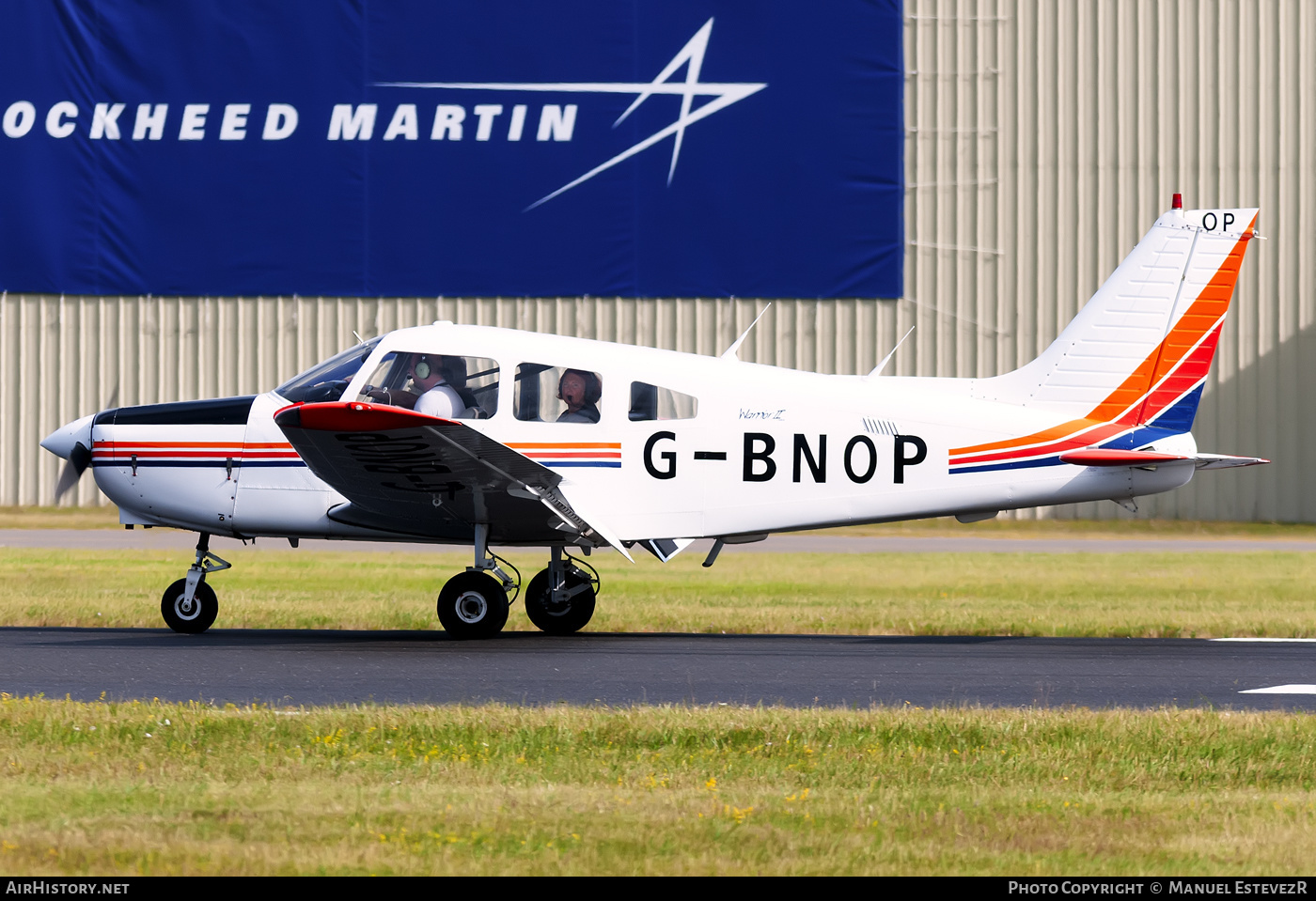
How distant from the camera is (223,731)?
26.7 feet

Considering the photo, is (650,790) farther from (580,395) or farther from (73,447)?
(73,447)

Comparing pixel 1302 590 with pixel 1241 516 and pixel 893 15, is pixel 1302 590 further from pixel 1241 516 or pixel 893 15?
pixel 893 15

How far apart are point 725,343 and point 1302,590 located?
12.4 metres

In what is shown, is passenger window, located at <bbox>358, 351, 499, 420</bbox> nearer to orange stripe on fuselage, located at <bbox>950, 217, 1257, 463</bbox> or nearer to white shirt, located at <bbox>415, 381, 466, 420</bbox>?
white shirt, located at <bbox>415, 381, 466, 420</bbox>

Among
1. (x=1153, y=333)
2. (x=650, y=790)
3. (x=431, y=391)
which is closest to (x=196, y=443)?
(x=431, y=391)

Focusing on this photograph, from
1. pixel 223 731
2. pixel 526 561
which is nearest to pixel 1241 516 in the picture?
pixel 526 561

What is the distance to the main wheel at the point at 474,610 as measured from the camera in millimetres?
13297

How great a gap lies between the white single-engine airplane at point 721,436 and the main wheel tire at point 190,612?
1.53ft

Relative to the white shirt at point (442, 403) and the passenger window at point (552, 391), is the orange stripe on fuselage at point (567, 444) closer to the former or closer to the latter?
the passenger window at point (552, 391)

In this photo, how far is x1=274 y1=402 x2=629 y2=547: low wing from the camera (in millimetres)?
11906

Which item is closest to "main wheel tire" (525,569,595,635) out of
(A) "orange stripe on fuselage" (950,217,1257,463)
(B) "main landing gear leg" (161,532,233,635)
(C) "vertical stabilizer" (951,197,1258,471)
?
(B) "main landing gear leg" (161,532,233,635)

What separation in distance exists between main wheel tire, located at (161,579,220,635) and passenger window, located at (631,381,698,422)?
13.5 feet

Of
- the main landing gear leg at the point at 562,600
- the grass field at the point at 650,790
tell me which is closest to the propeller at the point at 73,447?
the main landing gear leg at the point at 562,600

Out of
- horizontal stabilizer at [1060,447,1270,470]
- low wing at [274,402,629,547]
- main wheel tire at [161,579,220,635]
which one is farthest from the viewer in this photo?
main wheel tire at [161,579,220,635]
